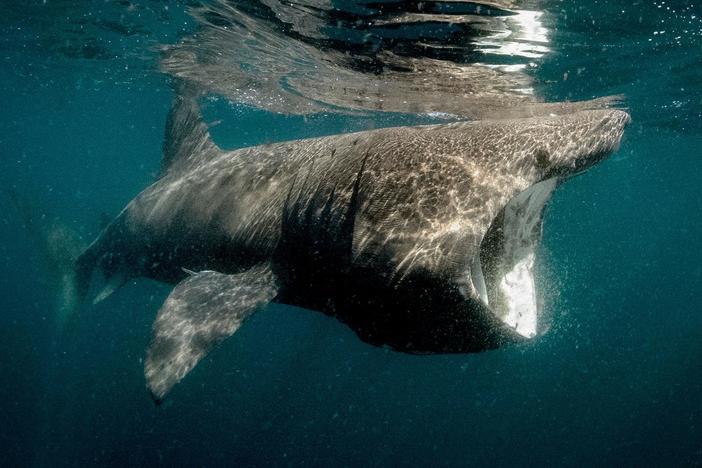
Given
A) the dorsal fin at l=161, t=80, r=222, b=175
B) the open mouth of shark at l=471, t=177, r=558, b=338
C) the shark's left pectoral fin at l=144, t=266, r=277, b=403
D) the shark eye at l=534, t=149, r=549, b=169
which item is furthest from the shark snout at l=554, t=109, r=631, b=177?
the dorsal fin at l=161, t=80, r=222, b=175

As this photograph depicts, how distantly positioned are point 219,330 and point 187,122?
6.05 meters

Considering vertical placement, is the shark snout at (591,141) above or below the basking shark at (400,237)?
above

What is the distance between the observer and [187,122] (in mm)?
8859

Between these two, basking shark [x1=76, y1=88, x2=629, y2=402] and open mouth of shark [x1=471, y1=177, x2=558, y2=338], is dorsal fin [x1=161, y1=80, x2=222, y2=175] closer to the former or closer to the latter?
basking shark [x1=76, y1=88, x2=629, y2=402]

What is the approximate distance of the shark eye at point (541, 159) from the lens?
11.5ft

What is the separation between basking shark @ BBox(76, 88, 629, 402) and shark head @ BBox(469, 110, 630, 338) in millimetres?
12

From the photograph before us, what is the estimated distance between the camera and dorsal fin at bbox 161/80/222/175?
797 centimetres

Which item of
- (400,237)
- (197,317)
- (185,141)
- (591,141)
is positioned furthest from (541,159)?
(185,141)

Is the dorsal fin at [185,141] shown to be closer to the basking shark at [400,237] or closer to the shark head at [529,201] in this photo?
the basking shark at [400,237]

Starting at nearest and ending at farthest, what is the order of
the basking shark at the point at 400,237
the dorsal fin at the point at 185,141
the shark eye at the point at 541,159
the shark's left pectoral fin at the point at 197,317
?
the basking shark at the point at 400,237
the shark eye at the point at 541,159
the shark's left pectoral fin at the point at 197,317
the dorsal fin at the point at 185,141

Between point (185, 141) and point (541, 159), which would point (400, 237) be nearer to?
point (541, 159)

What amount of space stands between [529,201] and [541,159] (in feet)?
1.73

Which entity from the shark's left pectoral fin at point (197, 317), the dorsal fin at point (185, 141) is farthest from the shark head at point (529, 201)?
the dorsal fin at point (185, 141)

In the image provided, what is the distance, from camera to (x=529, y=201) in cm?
395
